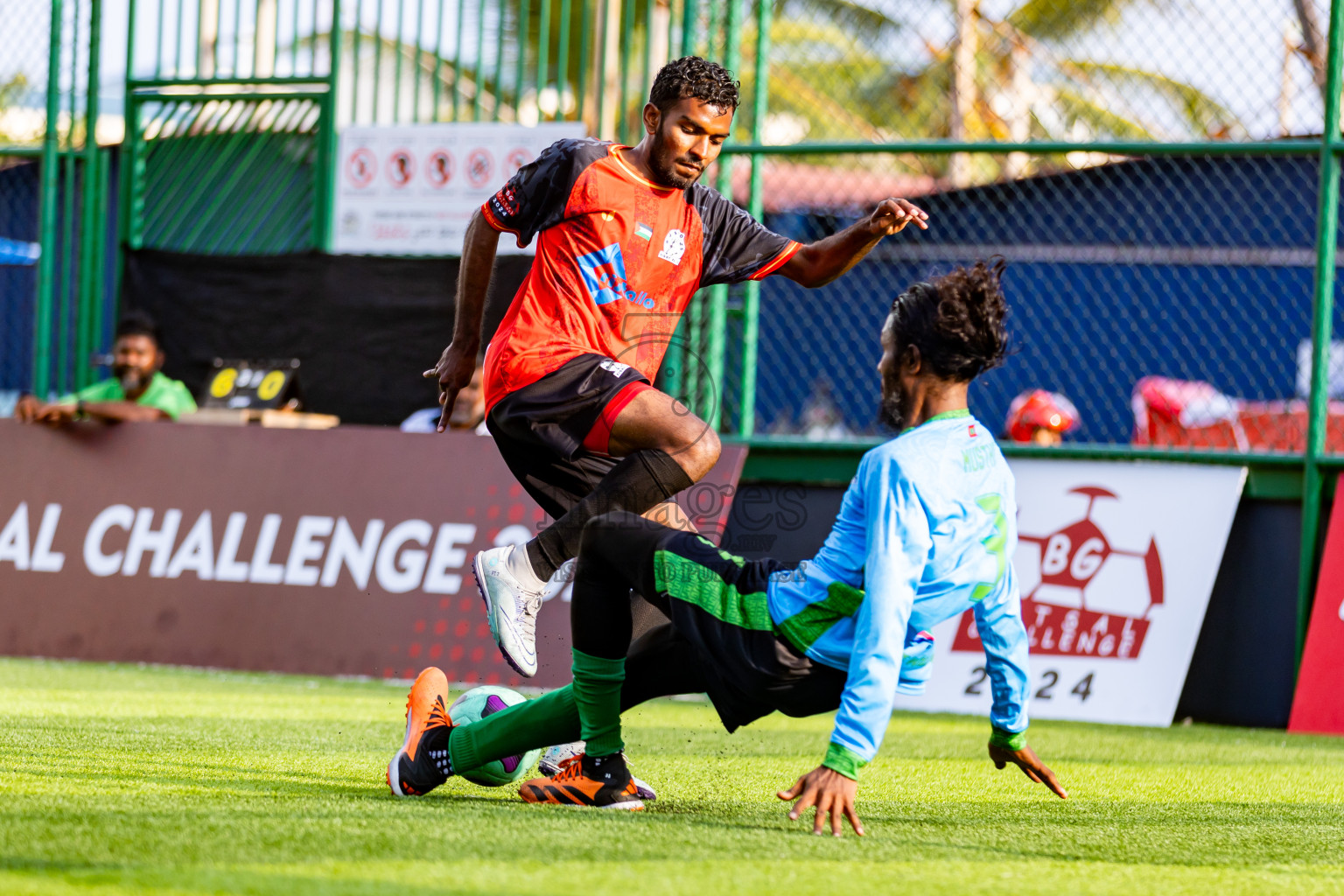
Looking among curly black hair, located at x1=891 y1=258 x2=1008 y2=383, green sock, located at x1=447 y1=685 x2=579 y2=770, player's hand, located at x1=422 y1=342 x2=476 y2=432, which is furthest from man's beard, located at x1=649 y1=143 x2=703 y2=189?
green sock, located at x1=447 y1=685 x2=579 y2=770

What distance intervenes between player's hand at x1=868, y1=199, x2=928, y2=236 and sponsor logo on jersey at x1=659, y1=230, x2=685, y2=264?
658mm

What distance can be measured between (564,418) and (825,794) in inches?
62.0

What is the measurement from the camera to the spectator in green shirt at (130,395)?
8523mm

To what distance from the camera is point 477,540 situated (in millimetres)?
7938

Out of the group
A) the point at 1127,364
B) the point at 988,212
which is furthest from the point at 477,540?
the point at 988,212

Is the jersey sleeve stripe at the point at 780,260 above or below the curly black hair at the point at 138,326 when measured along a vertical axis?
above

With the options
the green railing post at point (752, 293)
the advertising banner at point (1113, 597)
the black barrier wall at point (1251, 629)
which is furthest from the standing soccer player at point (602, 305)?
the black barrier wall at point (1251, 629)

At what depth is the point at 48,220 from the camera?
9.81 metres

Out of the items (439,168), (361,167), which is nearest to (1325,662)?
(439,168)

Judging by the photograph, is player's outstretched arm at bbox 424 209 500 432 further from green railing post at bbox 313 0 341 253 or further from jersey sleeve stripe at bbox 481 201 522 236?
green railing post at bbox 313 0 341 253

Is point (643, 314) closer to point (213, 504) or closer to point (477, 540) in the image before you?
point (477, 540)

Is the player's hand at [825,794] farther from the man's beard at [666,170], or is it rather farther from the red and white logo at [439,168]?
the red and white logo at [439,168]

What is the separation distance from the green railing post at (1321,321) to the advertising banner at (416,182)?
4.35 m

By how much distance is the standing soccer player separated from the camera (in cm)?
423
